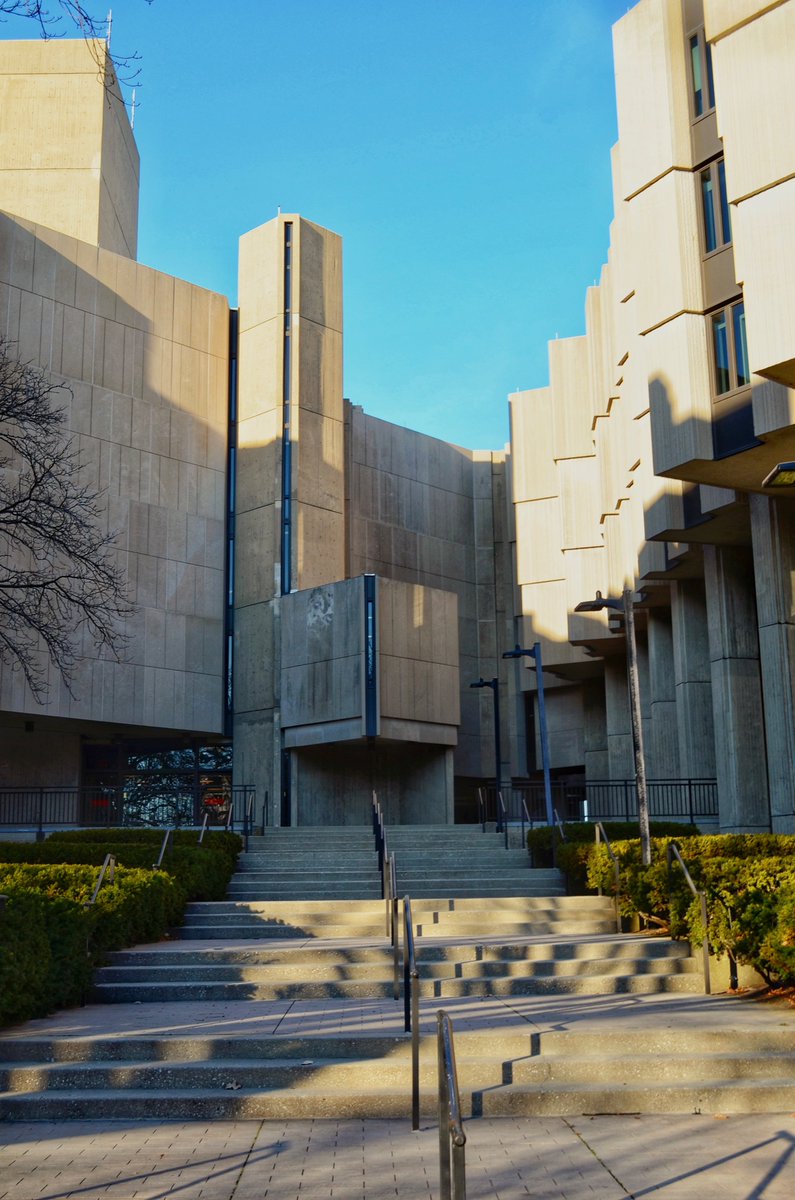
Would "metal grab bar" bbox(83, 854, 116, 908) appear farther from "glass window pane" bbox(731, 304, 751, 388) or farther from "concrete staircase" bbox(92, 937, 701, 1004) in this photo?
"glass window pane" bbox(731, 304, 751, 388)

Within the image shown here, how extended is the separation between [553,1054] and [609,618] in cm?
2584

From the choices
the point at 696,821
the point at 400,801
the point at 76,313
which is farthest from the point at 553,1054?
the point at 76,313

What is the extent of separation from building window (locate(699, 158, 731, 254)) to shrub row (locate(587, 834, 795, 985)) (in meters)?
13.6

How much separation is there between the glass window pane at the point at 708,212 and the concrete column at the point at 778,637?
5413 millimetres

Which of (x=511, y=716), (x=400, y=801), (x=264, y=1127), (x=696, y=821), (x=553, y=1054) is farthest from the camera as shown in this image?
(x=511, y=716)

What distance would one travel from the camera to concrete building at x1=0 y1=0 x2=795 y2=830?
85.7ft

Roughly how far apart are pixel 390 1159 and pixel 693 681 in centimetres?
2339

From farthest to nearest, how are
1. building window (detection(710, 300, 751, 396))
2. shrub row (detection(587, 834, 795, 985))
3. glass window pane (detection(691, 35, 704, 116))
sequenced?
1. glass window pane (detection(691, 35, 704, 116))
2. building window (detection(710, 300, 751, 396))
3. shrub row (detection(587, 834, 795, 985))

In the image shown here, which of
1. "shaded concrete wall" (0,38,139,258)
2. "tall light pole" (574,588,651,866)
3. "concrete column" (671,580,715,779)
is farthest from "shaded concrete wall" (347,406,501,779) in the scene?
"tall light pole" (574,588,651,866)

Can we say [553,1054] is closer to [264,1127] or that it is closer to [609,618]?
[264,1127]

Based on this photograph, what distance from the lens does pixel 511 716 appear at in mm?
45188

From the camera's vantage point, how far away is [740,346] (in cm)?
2342

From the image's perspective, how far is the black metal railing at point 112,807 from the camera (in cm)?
3116

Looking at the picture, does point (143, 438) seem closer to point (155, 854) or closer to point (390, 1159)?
point (155, 854)
